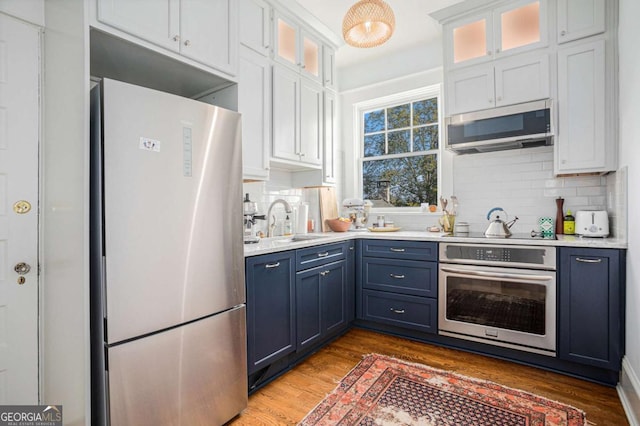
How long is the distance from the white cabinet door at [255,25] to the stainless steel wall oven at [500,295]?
2.22 m

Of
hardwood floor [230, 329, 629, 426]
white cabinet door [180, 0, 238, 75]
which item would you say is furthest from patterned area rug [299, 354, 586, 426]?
white cabinet door [180, 0, 238, 75]

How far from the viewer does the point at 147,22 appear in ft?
5.35

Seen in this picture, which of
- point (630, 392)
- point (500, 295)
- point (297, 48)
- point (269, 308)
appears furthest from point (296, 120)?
point (630, 392)

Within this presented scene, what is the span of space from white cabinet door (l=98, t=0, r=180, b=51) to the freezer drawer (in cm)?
145

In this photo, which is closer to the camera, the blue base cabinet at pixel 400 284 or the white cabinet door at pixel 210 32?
the white cabinet door at pixel 210 32

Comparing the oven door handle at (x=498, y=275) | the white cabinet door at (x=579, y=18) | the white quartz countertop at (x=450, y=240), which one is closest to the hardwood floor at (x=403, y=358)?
the oven door handle at (x=498, y=275)

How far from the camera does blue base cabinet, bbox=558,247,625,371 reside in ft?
7.18

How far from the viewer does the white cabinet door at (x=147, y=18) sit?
149 cm

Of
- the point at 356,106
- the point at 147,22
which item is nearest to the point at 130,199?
the point at 147,22

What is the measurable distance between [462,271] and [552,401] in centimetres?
101

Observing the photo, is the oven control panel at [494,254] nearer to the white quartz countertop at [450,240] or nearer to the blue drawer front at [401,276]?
the white quartz countertop at [450,240]

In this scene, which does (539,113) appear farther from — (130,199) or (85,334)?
(85,334)

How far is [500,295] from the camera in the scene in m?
2.61

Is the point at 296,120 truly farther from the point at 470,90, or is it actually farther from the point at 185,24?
the point at 470,90
